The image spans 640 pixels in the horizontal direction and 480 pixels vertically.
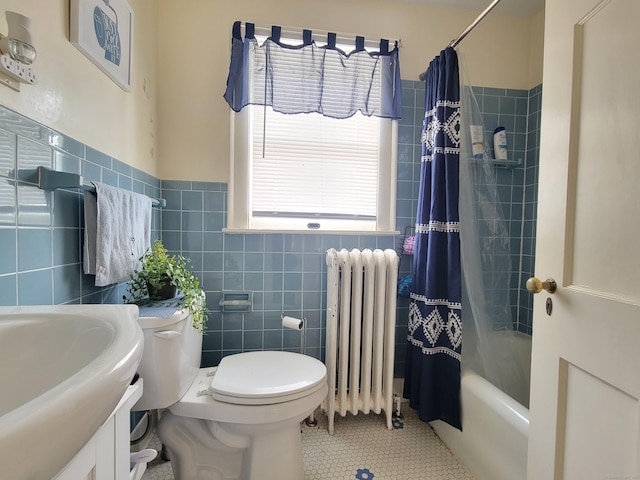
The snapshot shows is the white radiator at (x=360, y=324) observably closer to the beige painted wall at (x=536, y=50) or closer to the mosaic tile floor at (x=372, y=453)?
the mosaic tile floor at (x=372, y=453)

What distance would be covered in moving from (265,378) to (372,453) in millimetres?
650

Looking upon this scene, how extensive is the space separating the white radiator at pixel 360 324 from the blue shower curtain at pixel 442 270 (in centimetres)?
16

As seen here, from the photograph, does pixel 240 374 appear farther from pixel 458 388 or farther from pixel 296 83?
pixel 296 83

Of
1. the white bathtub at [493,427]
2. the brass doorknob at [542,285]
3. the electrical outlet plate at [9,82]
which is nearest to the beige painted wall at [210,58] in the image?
the electrical outlet plate at [9,82]

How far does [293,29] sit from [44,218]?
1.42 metres

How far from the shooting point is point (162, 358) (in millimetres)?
971

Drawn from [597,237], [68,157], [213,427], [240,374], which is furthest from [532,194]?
[68,157]

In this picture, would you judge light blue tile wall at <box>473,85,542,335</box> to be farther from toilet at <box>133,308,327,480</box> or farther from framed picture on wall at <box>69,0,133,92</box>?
framed picture on wall at <box>69,0,133,92</box>

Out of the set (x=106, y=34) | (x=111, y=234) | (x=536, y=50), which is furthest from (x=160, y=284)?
(x=536, y=50)

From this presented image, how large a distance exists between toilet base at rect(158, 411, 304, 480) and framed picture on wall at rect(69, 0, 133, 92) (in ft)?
4.19

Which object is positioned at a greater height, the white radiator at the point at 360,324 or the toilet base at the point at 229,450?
the white radiator at the point at 360,324

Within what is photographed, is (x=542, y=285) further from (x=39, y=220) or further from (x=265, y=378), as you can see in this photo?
(x=39, y=220)

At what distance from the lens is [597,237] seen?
2.34ft

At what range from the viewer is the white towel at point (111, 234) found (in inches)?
34.4
